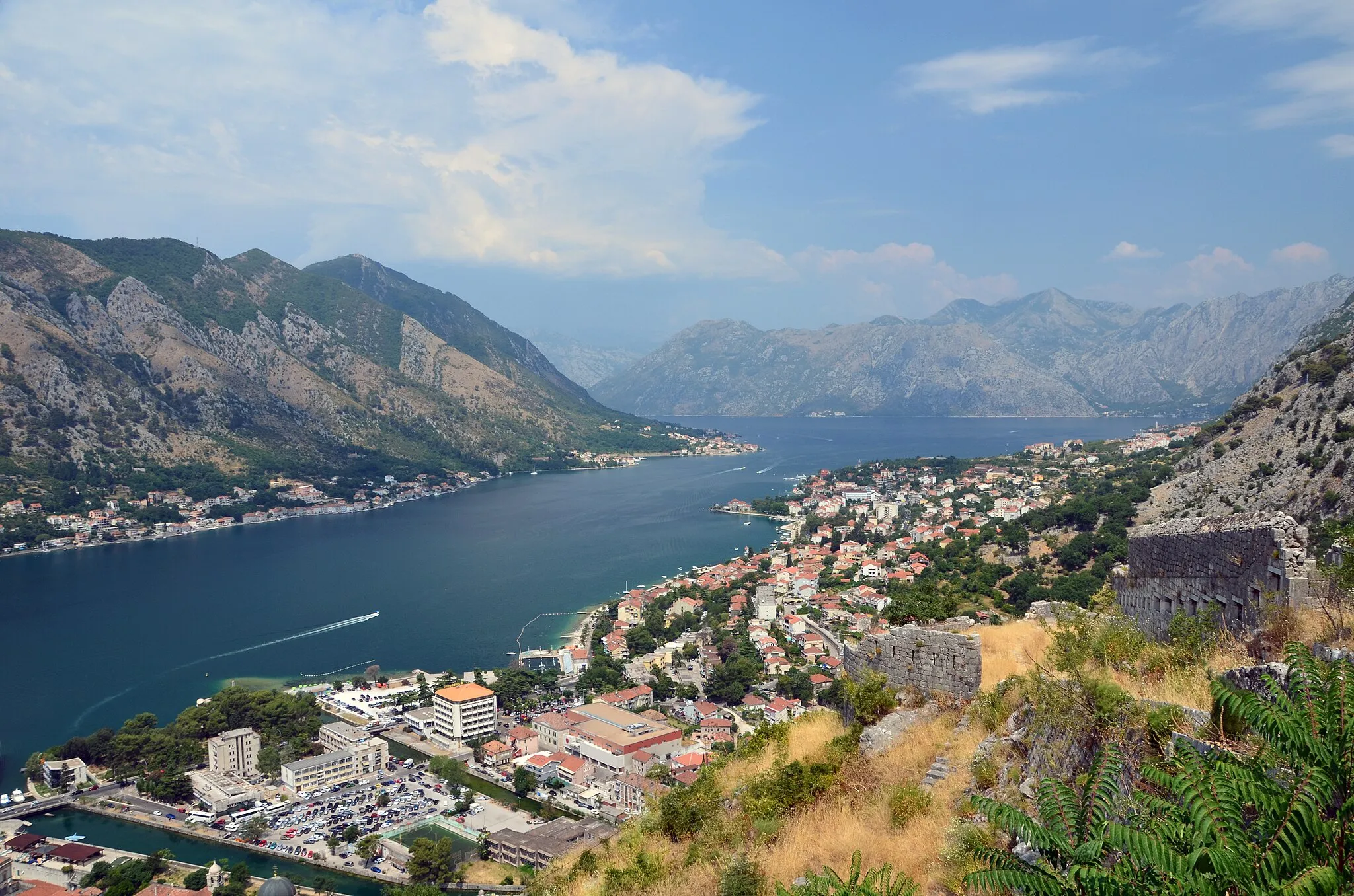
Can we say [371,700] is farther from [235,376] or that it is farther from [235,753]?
[235,376]

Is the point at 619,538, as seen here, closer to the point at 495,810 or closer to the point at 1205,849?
the point at 495,810

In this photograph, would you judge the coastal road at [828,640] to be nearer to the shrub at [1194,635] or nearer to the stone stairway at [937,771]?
the shrub at [1194,635]

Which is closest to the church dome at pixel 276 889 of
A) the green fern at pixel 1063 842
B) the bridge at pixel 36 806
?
the green fern at pixel 1063 842

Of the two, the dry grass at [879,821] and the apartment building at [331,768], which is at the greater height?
the dry grass at [879,821]

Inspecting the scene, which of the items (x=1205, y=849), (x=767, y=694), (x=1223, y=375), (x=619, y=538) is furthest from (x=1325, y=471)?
(x=1223, y=375)

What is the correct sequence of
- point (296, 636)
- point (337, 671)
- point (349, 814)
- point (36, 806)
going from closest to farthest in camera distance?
point (349, 814) → point (36, 806) → point (337, 671) → point (296, 636)

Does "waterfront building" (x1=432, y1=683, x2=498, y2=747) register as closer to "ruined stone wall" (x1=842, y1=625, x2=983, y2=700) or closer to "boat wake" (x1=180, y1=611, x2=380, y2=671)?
"boat wake" (x1=180, y1=611, x2=380, y2=671)

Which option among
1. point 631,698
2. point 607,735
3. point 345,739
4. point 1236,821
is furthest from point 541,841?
point 1236,821
